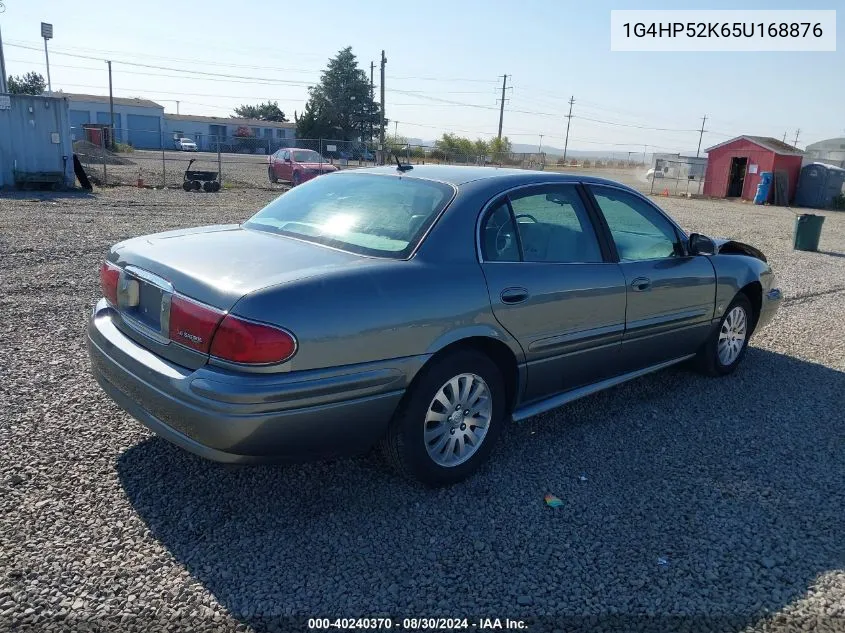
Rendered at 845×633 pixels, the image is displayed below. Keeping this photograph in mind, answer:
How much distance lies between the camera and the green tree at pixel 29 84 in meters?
75.1

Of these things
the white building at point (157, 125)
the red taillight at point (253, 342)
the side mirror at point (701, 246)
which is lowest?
the red taillight at point (253, 342)

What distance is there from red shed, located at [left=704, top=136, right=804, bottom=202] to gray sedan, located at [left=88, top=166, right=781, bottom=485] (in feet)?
97.4

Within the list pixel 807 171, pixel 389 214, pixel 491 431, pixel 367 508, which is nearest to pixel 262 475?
pixel 367 508

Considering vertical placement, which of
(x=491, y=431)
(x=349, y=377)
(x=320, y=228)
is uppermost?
(x=320, y=228)

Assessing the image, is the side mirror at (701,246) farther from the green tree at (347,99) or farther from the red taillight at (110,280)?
the green tree at (347,99)

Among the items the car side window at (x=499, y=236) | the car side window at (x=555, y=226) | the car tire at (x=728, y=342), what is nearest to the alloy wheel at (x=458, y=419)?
the car side window at (x=499, y=236)

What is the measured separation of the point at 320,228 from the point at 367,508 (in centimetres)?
149

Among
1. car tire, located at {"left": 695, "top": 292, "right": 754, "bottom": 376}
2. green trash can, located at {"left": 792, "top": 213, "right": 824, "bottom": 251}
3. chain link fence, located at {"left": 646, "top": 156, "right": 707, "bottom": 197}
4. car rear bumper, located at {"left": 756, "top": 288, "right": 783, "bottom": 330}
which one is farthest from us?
chain link fence, located at {"left": 646, "top": 156, "right": 707, "bottom": 197}

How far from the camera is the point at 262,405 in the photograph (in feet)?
8.80

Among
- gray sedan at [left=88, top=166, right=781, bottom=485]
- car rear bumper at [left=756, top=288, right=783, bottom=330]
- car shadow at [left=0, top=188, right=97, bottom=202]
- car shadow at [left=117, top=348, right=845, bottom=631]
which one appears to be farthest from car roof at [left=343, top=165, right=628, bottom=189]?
car shadow at [left=0, top=188, right=97, bottom=202]

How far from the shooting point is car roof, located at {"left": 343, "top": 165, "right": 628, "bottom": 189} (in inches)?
148

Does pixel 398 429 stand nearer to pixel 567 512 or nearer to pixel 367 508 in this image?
pixel 367 508

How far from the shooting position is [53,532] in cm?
286

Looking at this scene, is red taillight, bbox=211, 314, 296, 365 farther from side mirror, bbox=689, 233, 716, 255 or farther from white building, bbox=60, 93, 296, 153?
white building, bbox=60, 93, 296, 153
